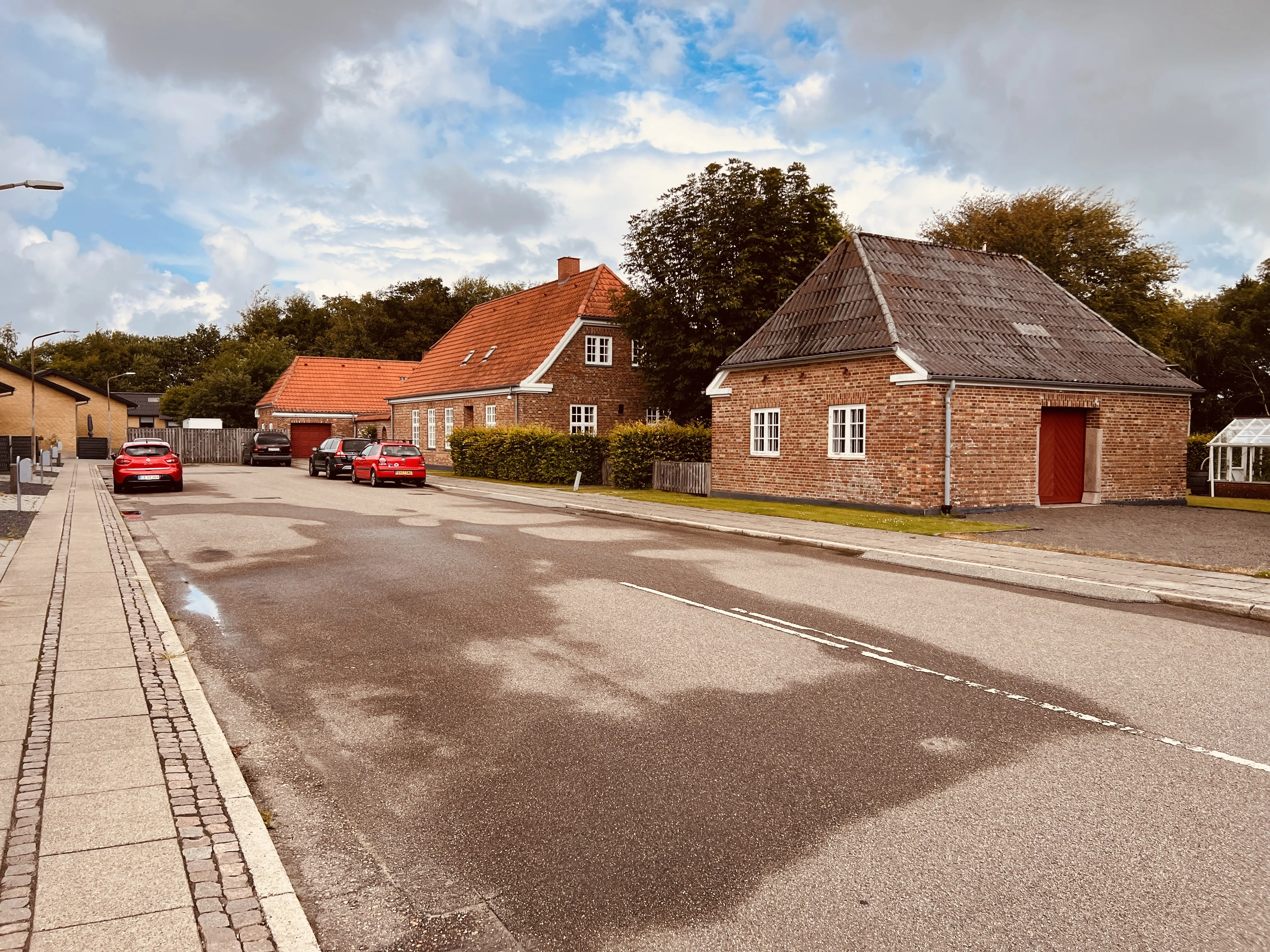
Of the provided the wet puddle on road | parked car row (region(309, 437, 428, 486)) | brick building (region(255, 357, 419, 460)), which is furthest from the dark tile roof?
brick building (region(255, 357, 419, 460))

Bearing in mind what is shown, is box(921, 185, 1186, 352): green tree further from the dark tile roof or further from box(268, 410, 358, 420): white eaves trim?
box(268, 410, 358, 420): white eaves trim

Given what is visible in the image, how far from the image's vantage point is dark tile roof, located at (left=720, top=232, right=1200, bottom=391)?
20828 millimetres

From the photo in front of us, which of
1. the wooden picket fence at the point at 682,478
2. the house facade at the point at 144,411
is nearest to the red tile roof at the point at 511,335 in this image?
the wooden picket fence at the point at 682,478

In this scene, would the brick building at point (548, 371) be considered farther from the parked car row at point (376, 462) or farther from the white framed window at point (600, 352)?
the parked car row at point (376, 462)

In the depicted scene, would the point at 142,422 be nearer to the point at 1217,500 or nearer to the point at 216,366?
the point at 216,366

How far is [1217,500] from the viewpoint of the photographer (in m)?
27.0

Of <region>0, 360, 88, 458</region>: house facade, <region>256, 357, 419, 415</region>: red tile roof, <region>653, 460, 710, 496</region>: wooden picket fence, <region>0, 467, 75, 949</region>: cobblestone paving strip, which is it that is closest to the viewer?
<region>0, 467, 75, 949</region>: cobblestone paving strip

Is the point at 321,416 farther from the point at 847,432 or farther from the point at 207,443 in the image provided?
the point at 847,432

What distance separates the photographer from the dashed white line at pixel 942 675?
5238mm

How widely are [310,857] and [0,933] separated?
1118 millimetres

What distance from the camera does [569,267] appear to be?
145 feet

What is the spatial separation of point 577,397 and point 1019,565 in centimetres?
2676

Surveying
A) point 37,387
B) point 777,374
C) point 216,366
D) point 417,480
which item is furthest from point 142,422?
point 777,374

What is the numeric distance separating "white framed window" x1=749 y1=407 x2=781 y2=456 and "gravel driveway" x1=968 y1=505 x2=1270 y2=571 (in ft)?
18.3
